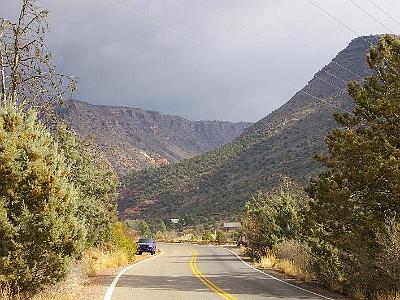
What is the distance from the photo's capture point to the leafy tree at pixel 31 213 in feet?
35.6

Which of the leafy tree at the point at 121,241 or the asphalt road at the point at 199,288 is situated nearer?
the asphalt road at the point at 199,288

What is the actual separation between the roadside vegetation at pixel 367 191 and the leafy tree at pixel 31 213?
9155mm

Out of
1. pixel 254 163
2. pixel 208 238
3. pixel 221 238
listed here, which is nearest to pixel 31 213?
pixel 221 238

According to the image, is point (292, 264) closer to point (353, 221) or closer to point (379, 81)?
point (353, 221)

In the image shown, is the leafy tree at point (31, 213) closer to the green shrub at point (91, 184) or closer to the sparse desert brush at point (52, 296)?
the sparse desert brush at point (52, 296)

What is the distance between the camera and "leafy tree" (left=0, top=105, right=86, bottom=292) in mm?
10859

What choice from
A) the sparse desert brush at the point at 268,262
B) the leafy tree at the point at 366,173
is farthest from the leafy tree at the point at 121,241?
the leafy tree at the point at 366,173

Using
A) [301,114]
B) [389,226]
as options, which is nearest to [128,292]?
[389,226]

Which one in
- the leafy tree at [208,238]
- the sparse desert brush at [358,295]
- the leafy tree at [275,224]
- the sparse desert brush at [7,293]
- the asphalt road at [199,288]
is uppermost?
the leafy tree at [275,224]

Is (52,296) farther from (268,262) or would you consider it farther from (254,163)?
(254,163)

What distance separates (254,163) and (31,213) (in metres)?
78.1

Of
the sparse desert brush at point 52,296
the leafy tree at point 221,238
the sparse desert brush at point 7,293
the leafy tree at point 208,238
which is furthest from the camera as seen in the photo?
the leafy tree at point 208,238

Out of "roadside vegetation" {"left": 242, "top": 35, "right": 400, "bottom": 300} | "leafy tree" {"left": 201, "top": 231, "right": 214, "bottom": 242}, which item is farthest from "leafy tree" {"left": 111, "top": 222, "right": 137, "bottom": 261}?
"leafy tree" {"left": 201, "top": 231, "right": 214, "bottom": 242}

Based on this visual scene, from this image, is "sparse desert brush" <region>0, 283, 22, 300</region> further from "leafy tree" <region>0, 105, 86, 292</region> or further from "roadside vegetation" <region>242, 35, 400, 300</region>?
"roadside vegetation" <region>242, 35, 400, 300</region>
